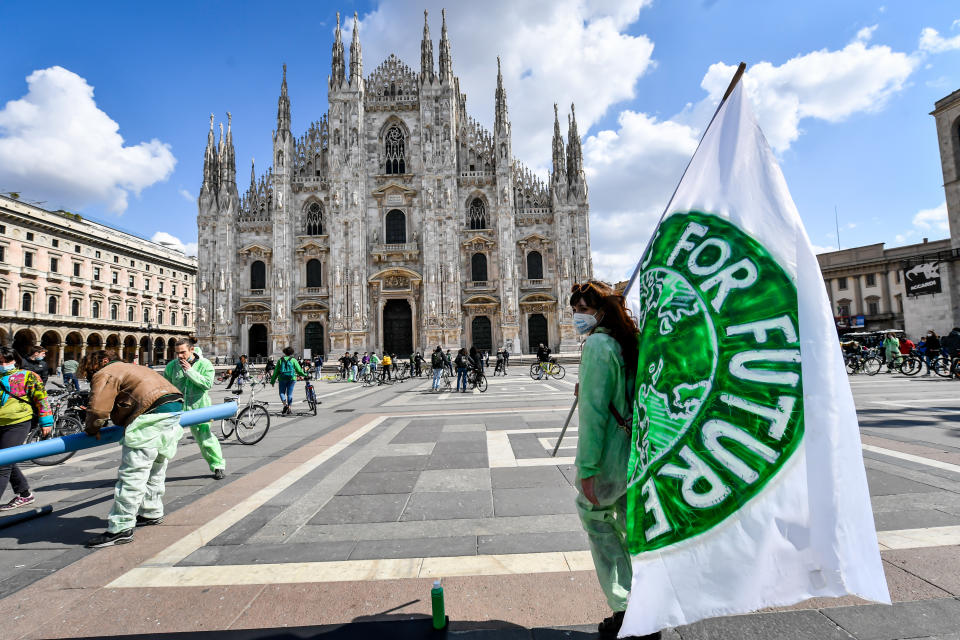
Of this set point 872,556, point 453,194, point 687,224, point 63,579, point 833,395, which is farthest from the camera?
point 453,194

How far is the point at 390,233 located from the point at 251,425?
85.0 ft

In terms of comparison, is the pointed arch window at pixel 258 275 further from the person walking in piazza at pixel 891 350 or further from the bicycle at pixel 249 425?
the person walking in piazza at pixel 891 350

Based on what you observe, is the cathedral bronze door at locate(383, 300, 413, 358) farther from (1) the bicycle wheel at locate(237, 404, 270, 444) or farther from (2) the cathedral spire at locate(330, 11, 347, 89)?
(1) the bicycle wheel at locate(237, 404, 270, 444)

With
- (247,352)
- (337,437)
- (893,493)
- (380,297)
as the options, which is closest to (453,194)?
Answer: (380,297)

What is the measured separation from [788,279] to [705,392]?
0.55 m

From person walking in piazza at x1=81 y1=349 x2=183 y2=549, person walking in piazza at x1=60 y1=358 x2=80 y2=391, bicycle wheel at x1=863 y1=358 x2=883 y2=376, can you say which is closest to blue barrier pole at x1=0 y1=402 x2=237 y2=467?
person walking in piazza at x1=81 y1=349 x2=183 y2=549

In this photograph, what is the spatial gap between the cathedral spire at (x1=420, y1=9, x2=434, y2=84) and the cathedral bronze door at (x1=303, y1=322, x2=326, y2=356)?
707 inches

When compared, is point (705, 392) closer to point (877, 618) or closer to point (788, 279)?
point (788, 279)

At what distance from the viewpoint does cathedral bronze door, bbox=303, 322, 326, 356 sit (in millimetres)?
30641

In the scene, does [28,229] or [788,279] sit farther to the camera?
[28,229]

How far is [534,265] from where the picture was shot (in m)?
31.7

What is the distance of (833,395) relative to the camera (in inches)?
64.8

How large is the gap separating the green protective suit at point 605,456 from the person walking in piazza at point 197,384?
14.1ft

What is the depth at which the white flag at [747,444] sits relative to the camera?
5.26ft
